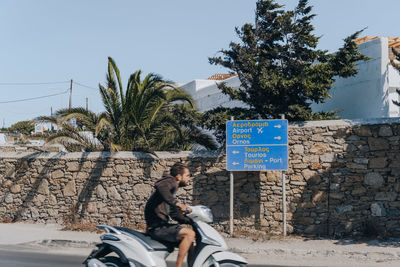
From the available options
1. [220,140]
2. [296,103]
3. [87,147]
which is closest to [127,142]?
[87,147]

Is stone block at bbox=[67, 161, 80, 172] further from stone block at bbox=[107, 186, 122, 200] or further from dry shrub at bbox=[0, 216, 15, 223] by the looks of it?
dry shrub at bbox=[0, 216, 15, 223]

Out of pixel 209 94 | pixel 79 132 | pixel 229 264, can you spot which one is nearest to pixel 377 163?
pixel 229 264

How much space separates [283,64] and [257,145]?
9.70ft

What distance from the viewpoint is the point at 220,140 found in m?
14.1

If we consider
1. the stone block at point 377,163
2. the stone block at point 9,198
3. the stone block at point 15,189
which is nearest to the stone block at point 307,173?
the stone block at point 377,163

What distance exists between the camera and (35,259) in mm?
9562

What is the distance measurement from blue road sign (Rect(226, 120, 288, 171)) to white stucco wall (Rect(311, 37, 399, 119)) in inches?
127

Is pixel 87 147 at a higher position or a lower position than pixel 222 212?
higher

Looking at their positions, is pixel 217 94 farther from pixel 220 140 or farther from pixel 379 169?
pixel 379 169

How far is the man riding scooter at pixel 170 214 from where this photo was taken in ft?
20.1

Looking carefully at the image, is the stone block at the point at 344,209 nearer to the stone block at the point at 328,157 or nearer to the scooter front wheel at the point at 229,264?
the stone block at the point at 328,157

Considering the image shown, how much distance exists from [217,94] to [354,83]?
677 centimetres

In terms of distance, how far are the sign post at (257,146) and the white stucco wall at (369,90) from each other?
Answer: 3230 mm

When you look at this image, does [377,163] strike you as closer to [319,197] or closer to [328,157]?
[328,157]
